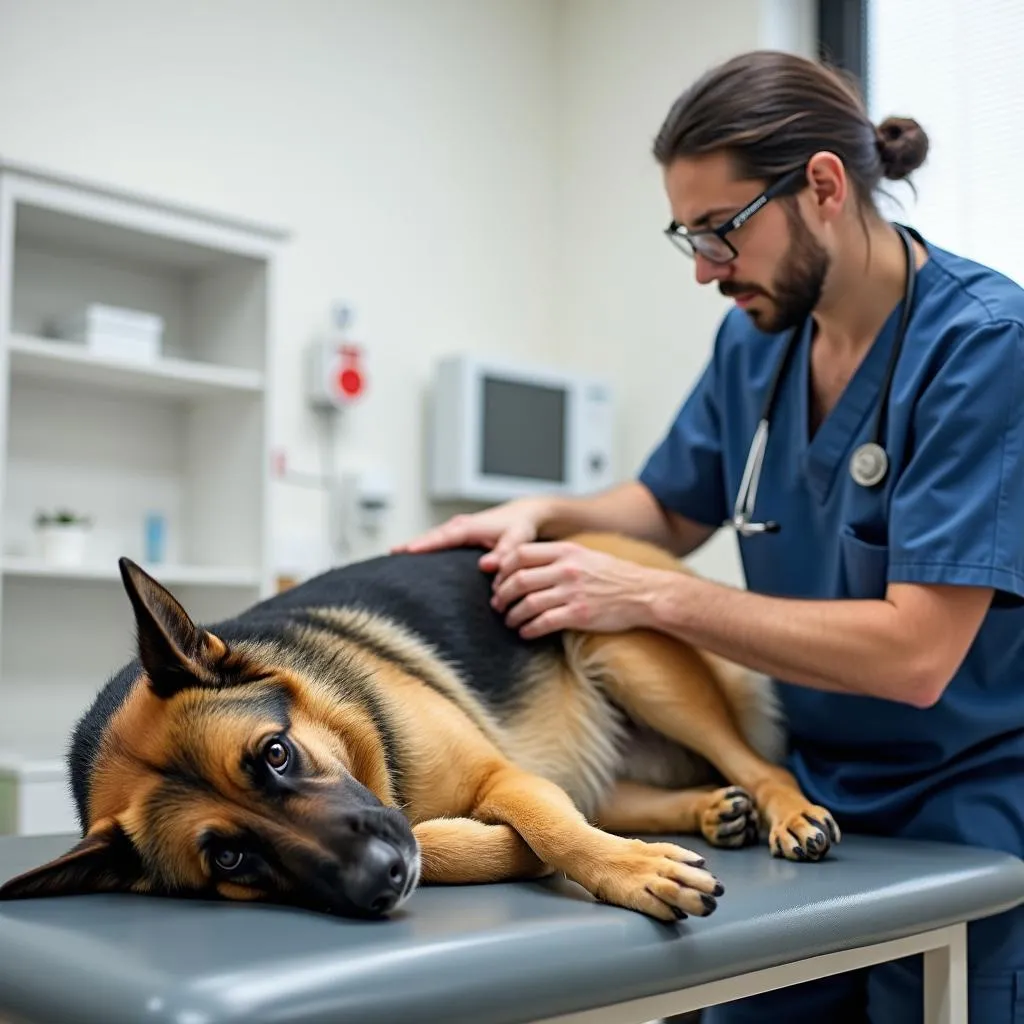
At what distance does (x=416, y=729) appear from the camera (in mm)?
1206

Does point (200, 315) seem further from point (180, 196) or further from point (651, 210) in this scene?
point (651, 210)

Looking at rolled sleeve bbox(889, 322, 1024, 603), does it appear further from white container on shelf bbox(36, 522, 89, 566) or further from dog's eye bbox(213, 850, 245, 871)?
white container on shelf bbox(36, 522, 89, 566)

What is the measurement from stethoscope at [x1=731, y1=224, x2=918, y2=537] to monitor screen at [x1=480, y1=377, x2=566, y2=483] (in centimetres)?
201

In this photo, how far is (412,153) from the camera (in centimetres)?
388

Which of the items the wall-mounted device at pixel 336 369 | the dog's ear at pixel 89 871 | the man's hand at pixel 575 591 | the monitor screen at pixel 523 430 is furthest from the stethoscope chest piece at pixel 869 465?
the monitor screen at pixel 523 430

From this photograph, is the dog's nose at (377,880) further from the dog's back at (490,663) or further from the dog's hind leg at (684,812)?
the dog's hind leg at (684,812)

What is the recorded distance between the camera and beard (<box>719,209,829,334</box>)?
1519mm

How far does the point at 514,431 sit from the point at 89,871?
2910mm

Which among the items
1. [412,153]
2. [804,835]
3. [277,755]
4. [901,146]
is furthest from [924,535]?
[412,153]

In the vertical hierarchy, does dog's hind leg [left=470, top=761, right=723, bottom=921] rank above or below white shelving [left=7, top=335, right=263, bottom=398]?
below

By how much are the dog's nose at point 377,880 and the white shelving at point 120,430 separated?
1.98 meters

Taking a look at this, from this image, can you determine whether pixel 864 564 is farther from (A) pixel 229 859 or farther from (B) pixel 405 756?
(A) pixel 229 859

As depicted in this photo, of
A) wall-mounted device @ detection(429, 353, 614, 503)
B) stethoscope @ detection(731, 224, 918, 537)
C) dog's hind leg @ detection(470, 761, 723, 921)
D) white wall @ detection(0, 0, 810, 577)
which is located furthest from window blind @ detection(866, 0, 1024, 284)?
dog's hind leg @ detection(470, 761, 723, 921)

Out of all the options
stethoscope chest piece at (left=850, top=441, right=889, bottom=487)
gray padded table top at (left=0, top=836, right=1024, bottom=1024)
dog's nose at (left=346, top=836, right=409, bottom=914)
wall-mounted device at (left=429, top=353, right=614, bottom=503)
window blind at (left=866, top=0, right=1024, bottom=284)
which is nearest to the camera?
gray padded table top at (left=0, top=836, right=1024, bottom=1024)
